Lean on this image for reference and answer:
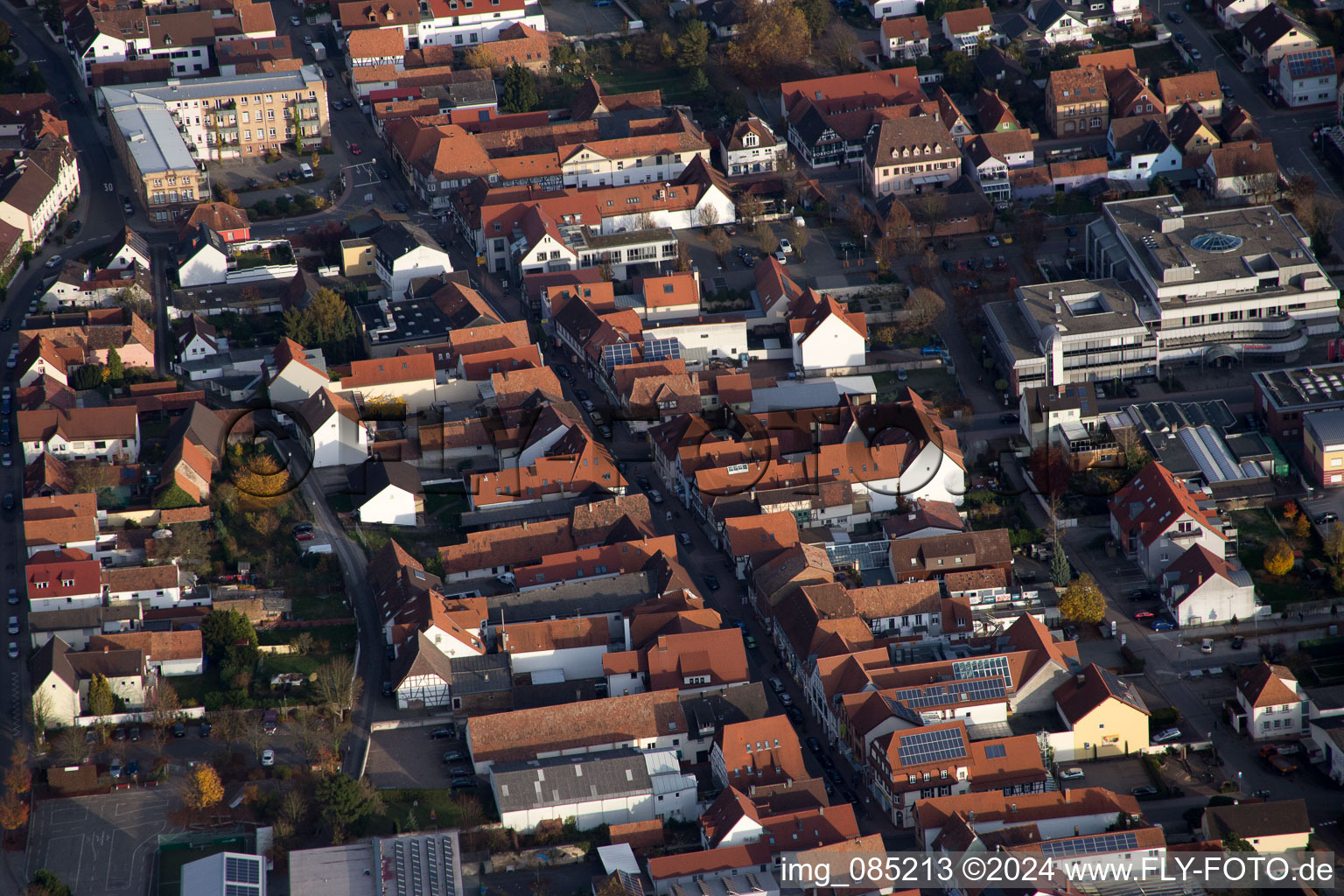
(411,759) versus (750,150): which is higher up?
(411,759)

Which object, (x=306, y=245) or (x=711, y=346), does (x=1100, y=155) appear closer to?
(x=711, y=346)

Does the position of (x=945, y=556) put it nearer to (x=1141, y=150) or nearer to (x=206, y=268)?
(x=1141, y=150)

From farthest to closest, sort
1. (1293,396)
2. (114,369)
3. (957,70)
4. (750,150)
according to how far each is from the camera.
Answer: (957,70), (750,150), (114,369), (1293,396)

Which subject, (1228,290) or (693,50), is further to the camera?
(693,50)

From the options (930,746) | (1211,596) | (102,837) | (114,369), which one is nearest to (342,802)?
(102,837)

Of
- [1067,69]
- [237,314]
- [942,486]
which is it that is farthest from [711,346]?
[1067,69]

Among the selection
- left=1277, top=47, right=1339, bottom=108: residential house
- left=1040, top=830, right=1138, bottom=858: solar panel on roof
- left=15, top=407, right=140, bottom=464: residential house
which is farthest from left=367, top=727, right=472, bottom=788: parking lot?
left=1277, top=47, right=1339, bottom=108: residential house

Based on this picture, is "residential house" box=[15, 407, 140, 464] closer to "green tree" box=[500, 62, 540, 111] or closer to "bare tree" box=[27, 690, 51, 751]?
"bare tree" box=[27, 690, 51, 751]

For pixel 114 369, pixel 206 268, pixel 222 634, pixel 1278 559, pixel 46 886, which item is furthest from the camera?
pixel 206 268
